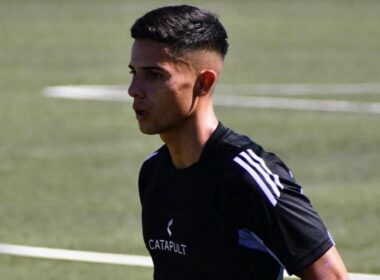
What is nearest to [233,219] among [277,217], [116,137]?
[277,217]

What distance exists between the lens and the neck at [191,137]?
538 centimetres

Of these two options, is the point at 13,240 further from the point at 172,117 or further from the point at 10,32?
the point at 10,32

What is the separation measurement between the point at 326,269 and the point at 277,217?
269mm

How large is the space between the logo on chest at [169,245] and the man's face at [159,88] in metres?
0.42

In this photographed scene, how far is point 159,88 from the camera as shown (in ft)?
17.4

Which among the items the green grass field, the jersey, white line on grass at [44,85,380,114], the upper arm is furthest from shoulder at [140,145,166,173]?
white line on grass at [44,85,380,114]

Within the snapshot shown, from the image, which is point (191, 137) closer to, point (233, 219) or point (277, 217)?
point (233, 219)

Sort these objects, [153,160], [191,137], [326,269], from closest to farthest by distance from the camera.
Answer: [326,269] < [191,137] < [153,160]

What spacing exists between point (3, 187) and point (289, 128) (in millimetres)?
4447

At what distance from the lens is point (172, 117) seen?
531 centimetres

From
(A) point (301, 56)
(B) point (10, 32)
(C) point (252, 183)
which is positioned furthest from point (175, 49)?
(B) point (10, 32)

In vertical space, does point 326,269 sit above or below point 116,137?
above

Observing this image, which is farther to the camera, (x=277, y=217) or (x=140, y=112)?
(x=140, y=112)

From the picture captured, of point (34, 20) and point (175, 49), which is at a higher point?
point (175, 49)
